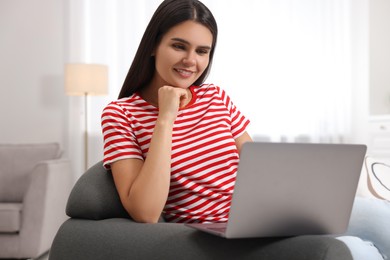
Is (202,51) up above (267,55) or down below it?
below

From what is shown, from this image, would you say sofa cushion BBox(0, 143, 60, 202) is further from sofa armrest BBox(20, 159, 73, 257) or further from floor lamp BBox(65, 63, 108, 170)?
floor lamp BBox(65, 63, 108, 170)

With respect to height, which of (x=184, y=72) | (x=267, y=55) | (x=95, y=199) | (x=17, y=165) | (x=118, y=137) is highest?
(x=267, y=55)

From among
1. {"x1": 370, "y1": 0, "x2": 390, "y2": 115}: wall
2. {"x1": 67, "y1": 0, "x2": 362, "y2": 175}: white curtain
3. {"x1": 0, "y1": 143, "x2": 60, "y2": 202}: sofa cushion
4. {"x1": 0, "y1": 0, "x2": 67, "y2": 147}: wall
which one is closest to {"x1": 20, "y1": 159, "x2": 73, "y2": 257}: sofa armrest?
{"x1": 0, "y1": 143, "x2": 60, "y2": 202}: sofa cushion

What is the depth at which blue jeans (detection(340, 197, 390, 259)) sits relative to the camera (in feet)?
5.38

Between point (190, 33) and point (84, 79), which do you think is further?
point (84, 79)

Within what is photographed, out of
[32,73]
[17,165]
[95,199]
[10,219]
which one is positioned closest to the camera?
[95,199]

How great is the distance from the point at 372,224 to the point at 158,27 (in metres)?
0.84

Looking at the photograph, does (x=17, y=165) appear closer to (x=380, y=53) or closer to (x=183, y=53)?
(x=183, y=53)

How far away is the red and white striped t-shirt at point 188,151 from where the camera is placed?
152 cm

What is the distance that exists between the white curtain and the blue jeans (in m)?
3.00

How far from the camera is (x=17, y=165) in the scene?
13.1 ft

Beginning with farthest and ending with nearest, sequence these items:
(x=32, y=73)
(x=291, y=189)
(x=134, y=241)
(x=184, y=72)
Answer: (x=32, y=73) → (x=184, y=72) → (x=134, y=241) → (x=291, y=189)

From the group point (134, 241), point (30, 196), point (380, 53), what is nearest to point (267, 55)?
point (380, 53)

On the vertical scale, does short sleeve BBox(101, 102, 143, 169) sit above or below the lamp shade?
below
